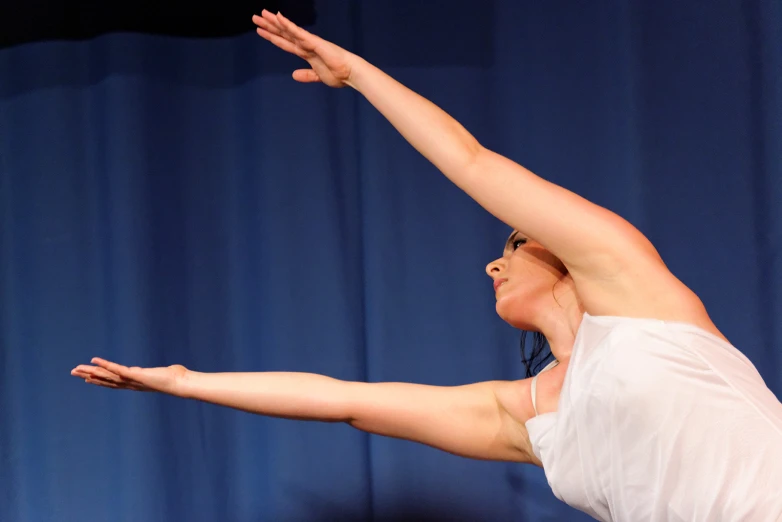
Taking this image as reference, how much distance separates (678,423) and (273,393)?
0.57m

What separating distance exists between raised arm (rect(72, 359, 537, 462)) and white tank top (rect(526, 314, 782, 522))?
0.23 meters

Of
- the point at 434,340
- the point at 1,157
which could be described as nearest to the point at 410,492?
the point at 434,340

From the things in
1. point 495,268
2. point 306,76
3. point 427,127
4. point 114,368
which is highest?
point 306,76

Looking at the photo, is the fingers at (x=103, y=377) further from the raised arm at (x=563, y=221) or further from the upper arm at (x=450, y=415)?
the raised arm at (x=563, y=221)

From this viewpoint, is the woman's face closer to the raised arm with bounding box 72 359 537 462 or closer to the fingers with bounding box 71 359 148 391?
the raised arm with bounding box 72 359 537 462

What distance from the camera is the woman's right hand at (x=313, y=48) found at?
1164mm

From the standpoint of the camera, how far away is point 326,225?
1730mm

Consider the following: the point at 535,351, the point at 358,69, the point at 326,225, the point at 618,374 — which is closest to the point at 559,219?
the point at 618,374

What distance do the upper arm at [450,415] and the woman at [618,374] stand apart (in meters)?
0.07

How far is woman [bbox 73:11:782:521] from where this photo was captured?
99 centimetres

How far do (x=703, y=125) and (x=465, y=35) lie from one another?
0.50 metres

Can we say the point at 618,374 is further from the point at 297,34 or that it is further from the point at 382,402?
the point at 297,34

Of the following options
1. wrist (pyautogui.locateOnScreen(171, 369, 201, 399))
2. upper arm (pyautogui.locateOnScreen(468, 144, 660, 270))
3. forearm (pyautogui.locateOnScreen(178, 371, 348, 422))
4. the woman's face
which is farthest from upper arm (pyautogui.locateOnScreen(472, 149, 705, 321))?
wrist (pyautogui.locateOnScreen(171, 369, 201, 399))

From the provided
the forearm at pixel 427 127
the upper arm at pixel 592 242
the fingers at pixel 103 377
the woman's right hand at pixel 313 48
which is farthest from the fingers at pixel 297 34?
the fingers at pixel 103 377
